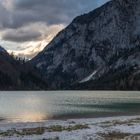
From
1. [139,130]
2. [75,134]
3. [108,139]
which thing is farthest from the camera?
[139,130]

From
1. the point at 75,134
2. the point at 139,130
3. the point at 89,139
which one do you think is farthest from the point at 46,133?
the point at 139,130

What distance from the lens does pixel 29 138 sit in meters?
45.4

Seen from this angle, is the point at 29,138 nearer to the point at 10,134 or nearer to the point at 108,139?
the point at 10,134

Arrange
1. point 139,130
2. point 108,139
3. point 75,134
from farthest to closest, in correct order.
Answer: point 139,130
point 75,134
point 108,139

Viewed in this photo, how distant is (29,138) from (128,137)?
37.7 feet

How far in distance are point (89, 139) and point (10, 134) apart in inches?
426

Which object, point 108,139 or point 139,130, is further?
point 139,130

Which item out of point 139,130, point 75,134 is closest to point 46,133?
point 75,134

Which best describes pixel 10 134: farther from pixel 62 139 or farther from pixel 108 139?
pixel 108 139

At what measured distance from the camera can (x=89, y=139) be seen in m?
44.2

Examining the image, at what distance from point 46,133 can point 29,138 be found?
16.6 ft

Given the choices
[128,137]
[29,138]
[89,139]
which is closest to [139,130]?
[128,137]

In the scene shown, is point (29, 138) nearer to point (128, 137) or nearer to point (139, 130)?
point (128, 137)

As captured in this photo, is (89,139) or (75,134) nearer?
(89,139)
